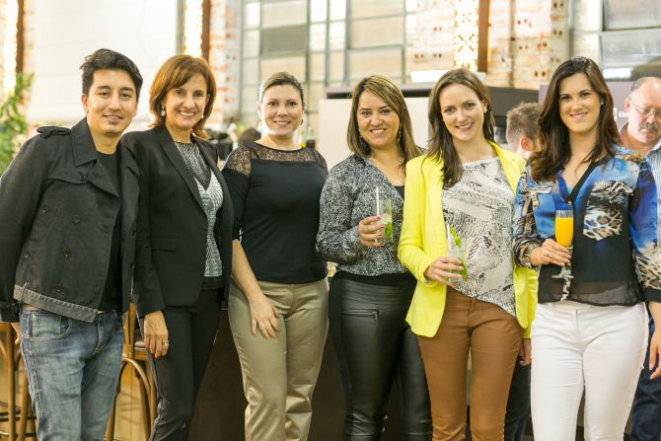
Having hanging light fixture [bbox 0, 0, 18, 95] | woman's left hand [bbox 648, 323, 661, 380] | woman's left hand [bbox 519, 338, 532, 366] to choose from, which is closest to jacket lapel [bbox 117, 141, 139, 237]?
woman's left hand [bbox 519, 338, 532, 366]

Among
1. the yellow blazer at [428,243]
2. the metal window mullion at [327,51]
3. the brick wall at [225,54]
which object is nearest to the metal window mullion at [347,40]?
the metal window mullion at [327,51]

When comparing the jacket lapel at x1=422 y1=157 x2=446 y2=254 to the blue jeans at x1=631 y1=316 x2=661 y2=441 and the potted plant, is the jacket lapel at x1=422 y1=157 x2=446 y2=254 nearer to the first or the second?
A: the blue jeans at x1=631 y1=316 x2=661 y2=441

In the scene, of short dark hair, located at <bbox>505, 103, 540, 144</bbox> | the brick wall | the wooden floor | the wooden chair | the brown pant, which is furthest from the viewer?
the brick wall

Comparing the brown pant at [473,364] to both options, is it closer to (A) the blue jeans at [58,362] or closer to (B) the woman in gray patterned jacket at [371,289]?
(B) the woman in gray patterned jacket at [371,289]

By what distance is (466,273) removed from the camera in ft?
8.24

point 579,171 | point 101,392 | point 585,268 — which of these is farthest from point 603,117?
point 101,392

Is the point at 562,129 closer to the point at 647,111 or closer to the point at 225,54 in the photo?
the point at 647,111

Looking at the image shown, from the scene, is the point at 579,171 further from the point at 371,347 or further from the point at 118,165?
the point at 118,165

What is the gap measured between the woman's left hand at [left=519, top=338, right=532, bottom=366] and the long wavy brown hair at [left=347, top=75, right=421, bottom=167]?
776 millimetres

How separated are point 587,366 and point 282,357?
3.66ft

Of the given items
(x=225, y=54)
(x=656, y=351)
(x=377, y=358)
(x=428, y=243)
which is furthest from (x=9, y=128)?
(x=656, y=351)

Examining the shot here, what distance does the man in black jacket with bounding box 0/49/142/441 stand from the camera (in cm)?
232

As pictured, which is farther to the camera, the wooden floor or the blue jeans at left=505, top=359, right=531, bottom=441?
the wooden floor

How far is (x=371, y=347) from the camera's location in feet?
9.15
